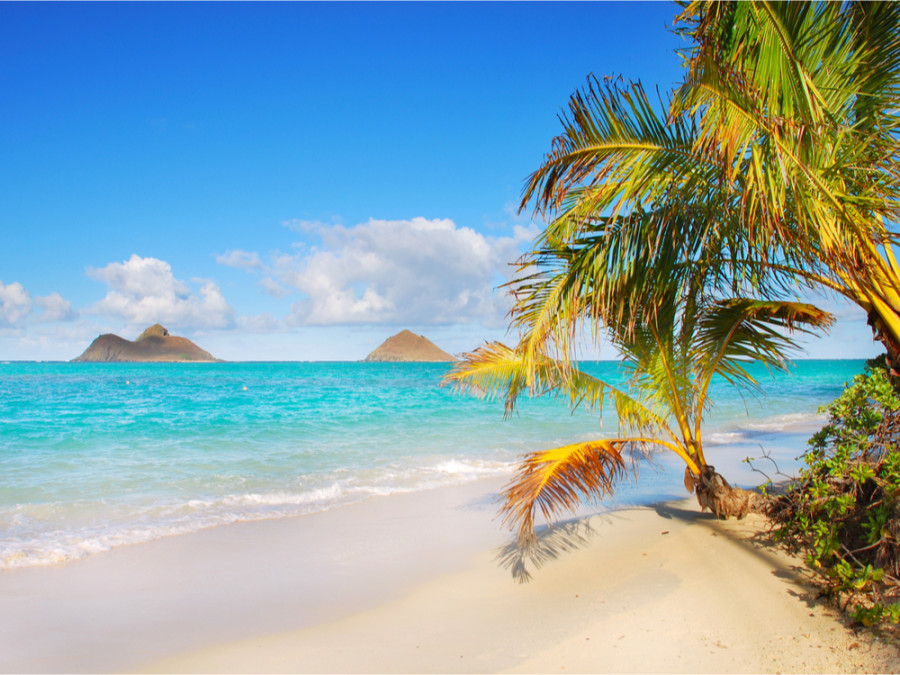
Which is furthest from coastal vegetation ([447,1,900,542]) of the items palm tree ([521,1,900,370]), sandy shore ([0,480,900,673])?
sandy shore ([0,480,900,673])

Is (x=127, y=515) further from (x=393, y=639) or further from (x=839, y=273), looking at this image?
(x=839, y=273)

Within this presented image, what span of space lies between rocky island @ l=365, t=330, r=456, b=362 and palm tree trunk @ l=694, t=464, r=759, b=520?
553 ft

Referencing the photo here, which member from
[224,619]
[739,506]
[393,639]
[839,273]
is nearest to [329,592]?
[224,619]

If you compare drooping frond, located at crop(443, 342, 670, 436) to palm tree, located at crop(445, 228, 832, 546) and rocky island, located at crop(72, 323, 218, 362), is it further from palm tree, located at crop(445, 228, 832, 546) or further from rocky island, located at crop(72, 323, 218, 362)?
rocky island, located at crop(72, 323, 218, 362)

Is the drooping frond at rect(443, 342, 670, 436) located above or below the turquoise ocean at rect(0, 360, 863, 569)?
above

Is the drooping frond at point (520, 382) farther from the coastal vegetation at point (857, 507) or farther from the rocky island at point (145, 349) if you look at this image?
the rocky island at point (145, 349)

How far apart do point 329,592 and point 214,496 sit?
424 centimetres

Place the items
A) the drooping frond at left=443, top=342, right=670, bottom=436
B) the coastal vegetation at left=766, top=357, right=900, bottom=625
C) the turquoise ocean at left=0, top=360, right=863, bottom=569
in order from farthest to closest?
the turquoise ocean at left=0, top=360, right=863, bottom=569 < the drooping frond at left=443, top=342, right=670, bottom=436 < the coastal vegetation at left=766, top=357, right=900, bottom=625

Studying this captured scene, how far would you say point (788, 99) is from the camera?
361 centimetres

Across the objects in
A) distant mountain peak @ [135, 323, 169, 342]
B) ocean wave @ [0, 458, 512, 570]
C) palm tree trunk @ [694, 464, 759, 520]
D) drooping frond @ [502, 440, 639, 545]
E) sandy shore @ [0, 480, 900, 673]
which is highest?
distant mountain peak @ [135, 323, 169, 342]

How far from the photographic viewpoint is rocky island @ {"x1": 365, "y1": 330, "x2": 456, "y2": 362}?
575ft

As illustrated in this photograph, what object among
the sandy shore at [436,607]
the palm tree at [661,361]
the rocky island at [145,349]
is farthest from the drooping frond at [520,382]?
the rocky island at [145,349]

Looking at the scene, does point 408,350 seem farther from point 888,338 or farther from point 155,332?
point 888,338

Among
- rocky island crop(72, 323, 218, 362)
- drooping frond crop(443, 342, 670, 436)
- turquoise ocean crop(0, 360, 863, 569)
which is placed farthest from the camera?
rocky island crop(72, 323, 218, 362)
